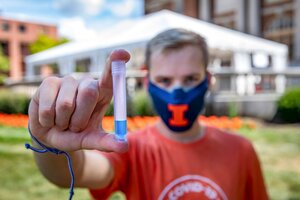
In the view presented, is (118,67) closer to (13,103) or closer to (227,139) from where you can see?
(227,139)

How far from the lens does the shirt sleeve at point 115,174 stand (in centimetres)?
131

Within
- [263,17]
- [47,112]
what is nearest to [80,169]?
[47,112]

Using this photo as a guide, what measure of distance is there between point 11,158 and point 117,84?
4558 millimetres

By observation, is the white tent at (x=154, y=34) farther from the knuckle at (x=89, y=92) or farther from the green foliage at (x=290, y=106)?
the knuckle at (x=89, y=92)

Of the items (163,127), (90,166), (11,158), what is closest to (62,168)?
(90,166)

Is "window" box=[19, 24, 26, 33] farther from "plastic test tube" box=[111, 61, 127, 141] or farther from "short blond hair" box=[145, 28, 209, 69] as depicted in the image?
"plastic test tube" box=[111, 61, 127, 141]

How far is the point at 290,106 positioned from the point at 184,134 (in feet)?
25.5

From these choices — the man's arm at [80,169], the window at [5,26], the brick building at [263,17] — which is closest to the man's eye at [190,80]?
the man's arm at [80,169]

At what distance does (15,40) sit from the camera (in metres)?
56.0

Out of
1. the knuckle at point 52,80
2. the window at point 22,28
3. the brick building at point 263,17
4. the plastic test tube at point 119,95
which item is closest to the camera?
the plastic test tube at point 119,95

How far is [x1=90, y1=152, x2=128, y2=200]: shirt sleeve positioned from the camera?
131 cm

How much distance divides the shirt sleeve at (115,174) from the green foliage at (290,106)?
7.97 meters

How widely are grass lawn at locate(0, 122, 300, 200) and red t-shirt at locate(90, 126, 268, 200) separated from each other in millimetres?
1320

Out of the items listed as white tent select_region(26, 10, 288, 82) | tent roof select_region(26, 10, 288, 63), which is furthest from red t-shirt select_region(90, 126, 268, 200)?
tent roof select_region(26, 10, 288, 63)
